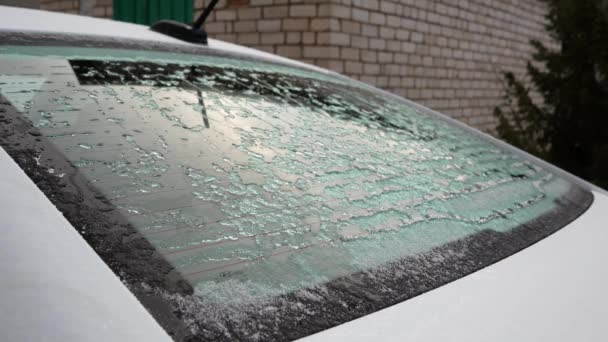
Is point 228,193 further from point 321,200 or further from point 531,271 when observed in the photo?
point 531,271

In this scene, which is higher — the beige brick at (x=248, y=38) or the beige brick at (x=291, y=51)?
the beige brick at (x=248, y=38)

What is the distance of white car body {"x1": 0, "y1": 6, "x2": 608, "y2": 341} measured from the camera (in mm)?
538

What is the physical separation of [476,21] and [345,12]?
290 centimetres

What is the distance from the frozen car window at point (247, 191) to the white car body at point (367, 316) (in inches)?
1.2

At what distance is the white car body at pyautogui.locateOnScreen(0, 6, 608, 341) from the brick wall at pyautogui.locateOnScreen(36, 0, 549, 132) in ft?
12.0

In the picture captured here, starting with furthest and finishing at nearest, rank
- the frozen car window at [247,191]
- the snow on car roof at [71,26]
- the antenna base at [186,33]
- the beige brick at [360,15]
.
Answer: the beige brick at [360,15] < the antenna base at [186,33] < the snow on car roof at [71,26] < the frozen car window at [247,191]

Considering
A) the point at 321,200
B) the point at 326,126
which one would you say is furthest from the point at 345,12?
the point at 321,200

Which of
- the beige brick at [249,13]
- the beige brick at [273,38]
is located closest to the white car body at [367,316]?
the beige brick at [273,38]

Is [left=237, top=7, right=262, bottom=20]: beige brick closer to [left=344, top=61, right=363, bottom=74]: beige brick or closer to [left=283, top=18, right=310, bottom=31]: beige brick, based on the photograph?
[left=283, top=18, right=310, bottom=31]: beige brick

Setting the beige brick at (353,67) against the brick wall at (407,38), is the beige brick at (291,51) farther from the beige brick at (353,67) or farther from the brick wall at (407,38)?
the beige brick at (353,67)

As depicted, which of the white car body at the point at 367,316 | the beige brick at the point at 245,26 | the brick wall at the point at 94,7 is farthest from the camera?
the brick wall at the point at 94,7

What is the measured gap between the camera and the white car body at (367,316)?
538mm

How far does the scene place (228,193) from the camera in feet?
2.86

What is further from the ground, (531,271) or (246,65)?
(246,65)
